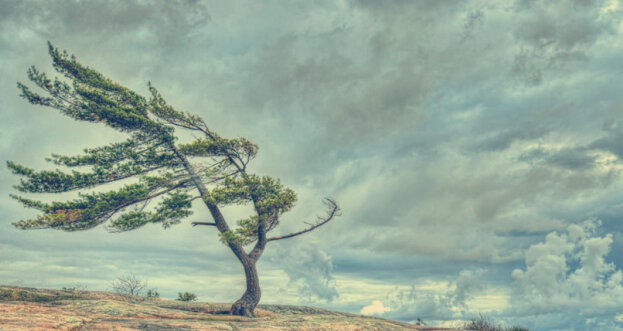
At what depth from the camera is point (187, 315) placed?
17094 mm

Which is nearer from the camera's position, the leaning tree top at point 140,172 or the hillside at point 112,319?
the hillside at point 112,319

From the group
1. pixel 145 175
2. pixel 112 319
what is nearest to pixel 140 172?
pixel 145 175

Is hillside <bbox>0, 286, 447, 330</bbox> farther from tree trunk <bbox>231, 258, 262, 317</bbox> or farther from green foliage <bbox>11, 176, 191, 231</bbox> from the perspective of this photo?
green foliage <bbox>11, 176, 191, 231</bbox>

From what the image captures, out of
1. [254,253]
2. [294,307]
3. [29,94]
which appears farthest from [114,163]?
[294,307]

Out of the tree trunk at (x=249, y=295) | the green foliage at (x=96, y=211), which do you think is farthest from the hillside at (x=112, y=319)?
the green foliage at (x=96, y=211)

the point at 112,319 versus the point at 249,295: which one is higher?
the point at 249,295

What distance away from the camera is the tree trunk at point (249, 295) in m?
21.1

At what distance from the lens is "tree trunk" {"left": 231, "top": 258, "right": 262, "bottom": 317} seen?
69.1 ft

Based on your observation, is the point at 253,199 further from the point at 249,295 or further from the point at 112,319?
the point at 112,319

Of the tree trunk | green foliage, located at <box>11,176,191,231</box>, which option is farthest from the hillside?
green foliage, located at <box>11,176,191,231</box>

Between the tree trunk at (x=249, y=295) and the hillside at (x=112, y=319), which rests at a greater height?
the tree trunk at (x=249, y=295)

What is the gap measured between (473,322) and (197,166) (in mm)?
16007

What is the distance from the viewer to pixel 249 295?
71.0ft

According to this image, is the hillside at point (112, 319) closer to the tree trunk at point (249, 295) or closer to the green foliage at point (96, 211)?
the tree trunk at point (249, 295)
